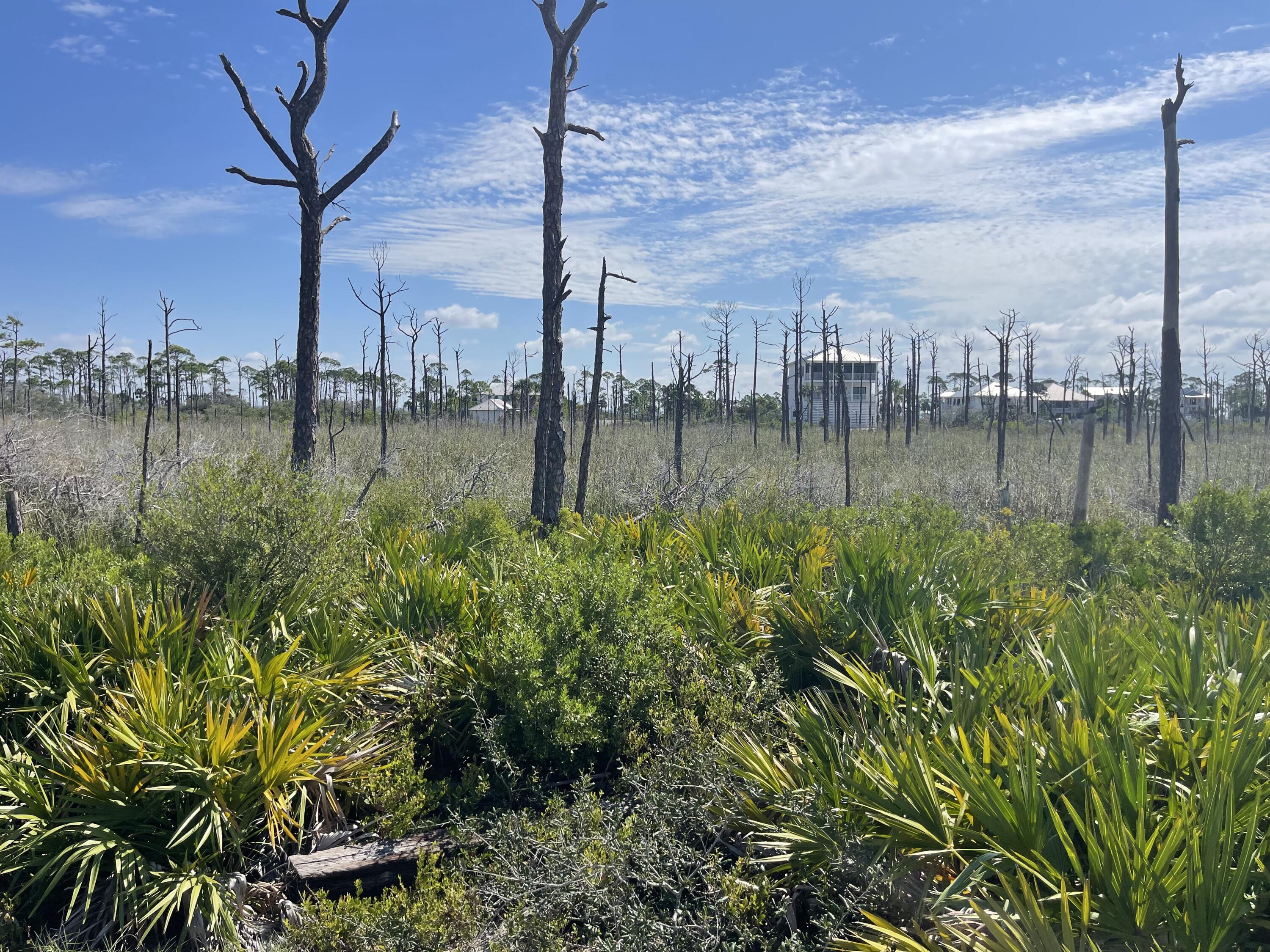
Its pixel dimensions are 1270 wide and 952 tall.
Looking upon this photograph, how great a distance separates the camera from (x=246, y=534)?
5684 millimetres

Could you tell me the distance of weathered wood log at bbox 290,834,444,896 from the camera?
398 centimetres

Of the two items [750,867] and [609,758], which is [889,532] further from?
[750,867]

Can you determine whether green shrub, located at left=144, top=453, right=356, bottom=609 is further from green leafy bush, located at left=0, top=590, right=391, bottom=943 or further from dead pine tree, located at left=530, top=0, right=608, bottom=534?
dead pine tree, located at left=530, top=0, right=608, bottom=534

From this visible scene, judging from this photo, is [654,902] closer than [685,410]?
Yes

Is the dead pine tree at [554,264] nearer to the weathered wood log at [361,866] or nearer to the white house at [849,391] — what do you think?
the weathered wood log at [361,866]

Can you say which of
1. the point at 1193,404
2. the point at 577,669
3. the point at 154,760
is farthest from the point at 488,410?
the point at 154,760

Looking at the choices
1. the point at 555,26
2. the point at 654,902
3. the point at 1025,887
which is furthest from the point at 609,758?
the point at 555,26

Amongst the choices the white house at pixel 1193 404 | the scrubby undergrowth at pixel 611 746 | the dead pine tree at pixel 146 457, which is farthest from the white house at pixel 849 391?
the scrubby undergrowth at pixel 611 746

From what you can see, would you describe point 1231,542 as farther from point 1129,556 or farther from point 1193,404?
point 1193,404

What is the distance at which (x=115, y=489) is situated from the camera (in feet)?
42.8

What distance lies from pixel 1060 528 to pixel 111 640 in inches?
440

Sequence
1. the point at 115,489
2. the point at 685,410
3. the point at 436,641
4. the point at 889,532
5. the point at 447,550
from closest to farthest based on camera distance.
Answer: the point at 436,641
the point at 889,532
the point at 447,550
the point at 115,489
the point at 685,410

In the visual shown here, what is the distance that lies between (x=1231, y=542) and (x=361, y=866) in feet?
30.5

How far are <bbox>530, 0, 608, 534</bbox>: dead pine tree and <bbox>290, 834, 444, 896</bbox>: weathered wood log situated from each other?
301 inches
